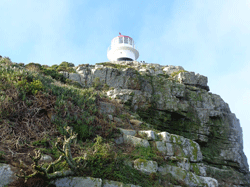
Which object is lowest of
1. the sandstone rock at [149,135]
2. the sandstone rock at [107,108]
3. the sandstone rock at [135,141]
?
the sandstone rock at [135,141]

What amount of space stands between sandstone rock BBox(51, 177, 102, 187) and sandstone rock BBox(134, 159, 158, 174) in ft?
6.08

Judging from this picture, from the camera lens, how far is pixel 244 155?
17.0 meters

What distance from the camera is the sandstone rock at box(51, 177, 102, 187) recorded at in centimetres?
457

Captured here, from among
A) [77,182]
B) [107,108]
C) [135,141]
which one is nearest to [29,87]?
[107,108]

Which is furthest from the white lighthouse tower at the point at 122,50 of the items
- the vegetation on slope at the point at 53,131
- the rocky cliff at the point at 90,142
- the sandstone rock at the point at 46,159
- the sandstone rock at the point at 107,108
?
the sandstone rock at the point at 46,159

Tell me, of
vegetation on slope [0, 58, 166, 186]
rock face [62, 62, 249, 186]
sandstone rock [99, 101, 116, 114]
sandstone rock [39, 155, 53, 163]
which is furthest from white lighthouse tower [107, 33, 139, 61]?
sandstone rock [39, 155, 53, 163]

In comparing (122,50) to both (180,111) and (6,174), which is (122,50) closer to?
(180,111)

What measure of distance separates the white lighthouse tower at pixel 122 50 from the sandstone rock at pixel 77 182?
33.1 meters

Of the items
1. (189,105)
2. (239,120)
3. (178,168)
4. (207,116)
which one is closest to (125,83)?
(189,105)

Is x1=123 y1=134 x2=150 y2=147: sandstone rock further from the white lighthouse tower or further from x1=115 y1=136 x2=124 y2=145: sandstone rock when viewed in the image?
the white lighthouse tower

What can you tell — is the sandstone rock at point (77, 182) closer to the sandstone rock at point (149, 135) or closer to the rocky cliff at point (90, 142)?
the rocky cliff at point (90, 142)

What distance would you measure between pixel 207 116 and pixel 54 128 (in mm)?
13713

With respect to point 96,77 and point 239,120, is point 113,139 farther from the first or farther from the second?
point 239,120

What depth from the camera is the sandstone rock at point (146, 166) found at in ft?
20.8
